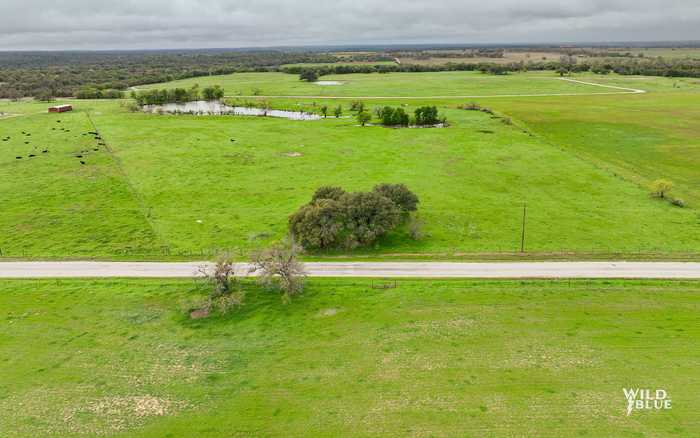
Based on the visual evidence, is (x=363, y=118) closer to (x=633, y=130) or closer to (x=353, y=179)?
(x=353, y=179)

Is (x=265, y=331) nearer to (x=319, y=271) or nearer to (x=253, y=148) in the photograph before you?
(x=319, y=271)

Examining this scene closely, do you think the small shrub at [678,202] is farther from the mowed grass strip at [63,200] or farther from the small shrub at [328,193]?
the mowed grass strip at [63,200]

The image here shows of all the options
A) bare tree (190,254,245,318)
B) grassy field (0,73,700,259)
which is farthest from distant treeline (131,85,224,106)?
bare tree (190,254,245,318)

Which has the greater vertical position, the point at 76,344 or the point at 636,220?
the point at 636,220

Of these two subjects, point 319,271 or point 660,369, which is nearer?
point 660,369

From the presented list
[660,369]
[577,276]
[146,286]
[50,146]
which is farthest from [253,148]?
[660,369]

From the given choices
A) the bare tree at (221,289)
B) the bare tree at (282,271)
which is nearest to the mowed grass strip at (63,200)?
the bare tree at (221,289)
